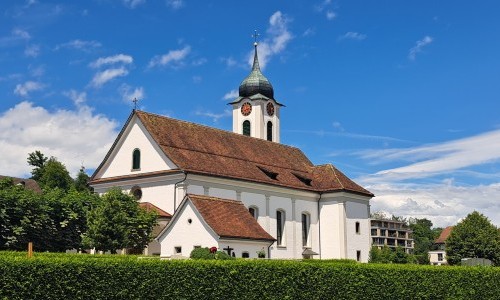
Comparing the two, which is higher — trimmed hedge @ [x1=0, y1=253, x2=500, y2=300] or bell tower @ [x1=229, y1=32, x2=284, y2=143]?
bell tower @ [x1=229, y1=32, x2=284, y2=143]

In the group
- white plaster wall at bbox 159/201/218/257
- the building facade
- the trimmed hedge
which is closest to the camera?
the trimmed hedge

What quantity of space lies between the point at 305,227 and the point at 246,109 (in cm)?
1896

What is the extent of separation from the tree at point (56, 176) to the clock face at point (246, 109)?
36.7 m

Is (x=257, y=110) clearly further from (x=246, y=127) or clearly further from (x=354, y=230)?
(x=354, y=230)

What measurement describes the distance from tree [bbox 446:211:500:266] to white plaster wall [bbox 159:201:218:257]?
48690mm

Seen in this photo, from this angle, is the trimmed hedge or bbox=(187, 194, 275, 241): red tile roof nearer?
the trimmed hedge

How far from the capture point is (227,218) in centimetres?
4266

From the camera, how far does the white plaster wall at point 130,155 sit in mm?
50531

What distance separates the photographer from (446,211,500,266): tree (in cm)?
7919

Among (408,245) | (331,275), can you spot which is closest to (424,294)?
(331,275)

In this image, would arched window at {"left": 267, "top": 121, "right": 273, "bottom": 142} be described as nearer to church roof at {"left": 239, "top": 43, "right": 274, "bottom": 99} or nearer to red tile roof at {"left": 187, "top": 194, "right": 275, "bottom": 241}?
church roof at {"left": 239, "top": 43, "right": 274, "bottom": 99}

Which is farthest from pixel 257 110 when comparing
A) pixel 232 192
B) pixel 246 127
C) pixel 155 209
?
pixel 155 209

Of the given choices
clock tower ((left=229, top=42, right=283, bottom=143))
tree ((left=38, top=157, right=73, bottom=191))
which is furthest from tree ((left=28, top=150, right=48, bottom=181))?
clock tower ((left=229, top=42, right=283, bottom=143))

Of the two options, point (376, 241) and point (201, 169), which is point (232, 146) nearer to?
point (201, 169)
